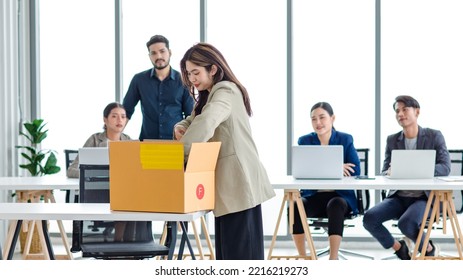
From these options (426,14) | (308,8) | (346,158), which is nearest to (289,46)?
(308,8)

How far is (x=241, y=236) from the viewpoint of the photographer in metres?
3.54

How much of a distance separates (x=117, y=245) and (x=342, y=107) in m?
3.51

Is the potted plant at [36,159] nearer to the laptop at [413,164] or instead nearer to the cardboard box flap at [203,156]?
the laptop at [413,164]

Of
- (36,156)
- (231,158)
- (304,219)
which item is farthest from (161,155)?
(36,156)

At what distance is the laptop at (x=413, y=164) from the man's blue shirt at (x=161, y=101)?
1.64 m

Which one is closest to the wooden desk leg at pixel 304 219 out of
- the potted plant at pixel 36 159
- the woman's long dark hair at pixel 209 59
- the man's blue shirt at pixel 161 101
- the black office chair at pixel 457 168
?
the man's blue shirt at pixel 161 101

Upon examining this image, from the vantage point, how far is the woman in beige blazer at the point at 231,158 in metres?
3.47

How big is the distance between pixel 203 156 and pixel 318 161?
2259 millimetres

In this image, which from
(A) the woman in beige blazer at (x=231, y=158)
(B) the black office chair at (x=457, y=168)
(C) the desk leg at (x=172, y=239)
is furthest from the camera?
(B) the black office chair at (x=457, y=168)

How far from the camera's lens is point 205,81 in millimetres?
3529

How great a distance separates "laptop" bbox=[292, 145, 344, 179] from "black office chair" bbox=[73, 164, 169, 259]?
1.40m

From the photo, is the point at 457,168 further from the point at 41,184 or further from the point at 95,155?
the point at 41,184

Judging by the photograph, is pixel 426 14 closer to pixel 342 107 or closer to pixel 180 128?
pixel 342 107

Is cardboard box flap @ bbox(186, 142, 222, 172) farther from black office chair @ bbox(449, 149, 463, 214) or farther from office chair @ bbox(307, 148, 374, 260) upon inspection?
black office chair @ bbox(449, 149, 463, 214)
